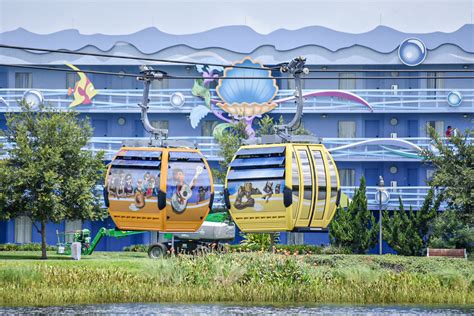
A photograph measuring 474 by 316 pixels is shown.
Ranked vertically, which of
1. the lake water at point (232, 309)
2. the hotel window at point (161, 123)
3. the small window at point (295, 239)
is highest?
the hotel window at point (161, 123)

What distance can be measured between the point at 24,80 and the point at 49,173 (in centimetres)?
2484

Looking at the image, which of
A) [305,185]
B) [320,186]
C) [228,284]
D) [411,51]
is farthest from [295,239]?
[305,185]

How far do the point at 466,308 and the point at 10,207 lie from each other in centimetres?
2762

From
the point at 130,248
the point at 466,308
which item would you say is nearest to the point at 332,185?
the point at 466,308

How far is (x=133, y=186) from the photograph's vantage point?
3106cm

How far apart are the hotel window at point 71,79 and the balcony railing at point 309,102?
2.48 metres

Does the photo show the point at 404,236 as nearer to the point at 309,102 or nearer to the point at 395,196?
the point at 395,196

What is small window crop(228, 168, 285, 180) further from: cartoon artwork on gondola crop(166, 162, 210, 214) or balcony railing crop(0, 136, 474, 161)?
balcony railing crop(0, 136, 474, 161)

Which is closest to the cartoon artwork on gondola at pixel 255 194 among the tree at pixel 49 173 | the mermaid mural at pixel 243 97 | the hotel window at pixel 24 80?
the tree at pixel 49 173

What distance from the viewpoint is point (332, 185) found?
3111 centimetres

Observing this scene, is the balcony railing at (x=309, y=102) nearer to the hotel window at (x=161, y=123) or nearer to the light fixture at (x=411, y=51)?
the hotel window at (x=161, y=123)

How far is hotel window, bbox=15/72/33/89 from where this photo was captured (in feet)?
268

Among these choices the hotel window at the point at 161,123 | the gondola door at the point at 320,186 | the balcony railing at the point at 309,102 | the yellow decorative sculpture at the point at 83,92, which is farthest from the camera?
the hotel window at the point at 161,123

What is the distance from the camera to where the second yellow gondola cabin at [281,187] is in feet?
98.9
